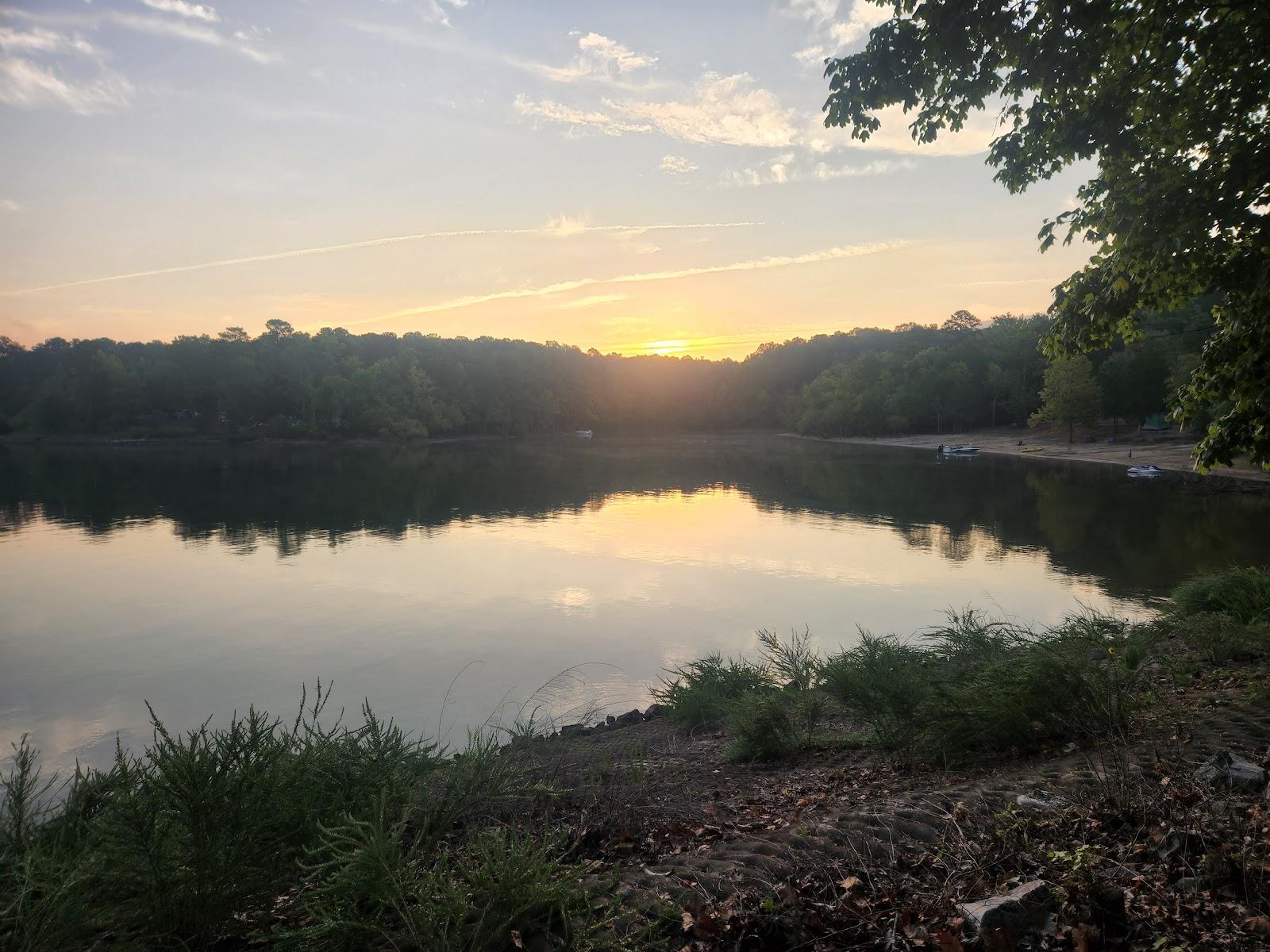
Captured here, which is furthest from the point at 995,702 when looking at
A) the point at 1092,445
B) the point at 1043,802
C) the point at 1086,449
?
the point at 1092,445

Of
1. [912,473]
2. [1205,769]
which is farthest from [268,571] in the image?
[912,473]

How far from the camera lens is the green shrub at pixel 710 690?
9341 mm

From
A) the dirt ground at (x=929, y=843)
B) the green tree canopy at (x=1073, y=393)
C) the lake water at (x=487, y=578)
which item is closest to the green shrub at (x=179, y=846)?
the dirt ground at (x=929, y=843)

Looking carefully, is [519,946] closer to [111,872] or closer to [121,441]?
[111,872]

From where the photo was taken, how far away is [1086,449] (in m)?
66.1

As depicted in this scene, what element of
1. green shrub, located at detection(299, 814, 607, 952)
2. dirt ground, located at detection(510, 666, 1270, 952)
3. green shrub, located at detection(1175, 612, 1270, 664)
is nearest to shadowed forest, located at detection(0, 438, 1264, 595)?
green shrub, located at detection(1175, 612, 1270, 664)

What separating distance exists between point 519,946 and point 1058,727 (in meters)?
4.59

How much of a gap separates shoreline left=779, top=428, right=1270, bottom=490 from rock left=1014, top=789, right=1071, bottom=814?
31.0 metres

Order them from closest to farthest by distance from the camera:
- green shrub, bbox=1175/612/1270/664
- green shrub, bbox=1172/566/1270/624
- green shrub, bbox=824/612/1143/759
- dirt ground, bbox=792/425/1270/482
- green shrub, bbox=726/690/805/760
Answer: green shrub, bbox=824/612/1143/759, green shrub, bbox=726/690/805/760, green shrub, bbox=1175/612/1270/664, green shrub, bbox=1172/566/1270/624, dirt ground, bbox=792/425/1270/482

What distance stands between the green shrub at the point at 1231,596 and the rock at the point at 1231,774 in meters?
5.82

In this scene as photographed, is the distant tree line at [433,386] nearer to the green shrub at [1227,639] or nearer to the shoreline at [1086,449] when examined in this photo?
the shoreline at [1086,449]

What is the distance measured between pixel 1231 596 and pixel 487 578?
1516 cm

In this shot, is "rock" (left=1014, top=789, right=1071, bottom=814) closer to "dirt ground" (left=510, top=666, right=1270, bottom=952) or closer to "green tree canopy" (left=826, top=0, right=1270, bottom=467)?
"dirt ground" (left=510, top=666, right=1270, bottom=952)

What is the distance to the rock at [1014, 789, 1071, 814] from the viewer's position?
4293mm
